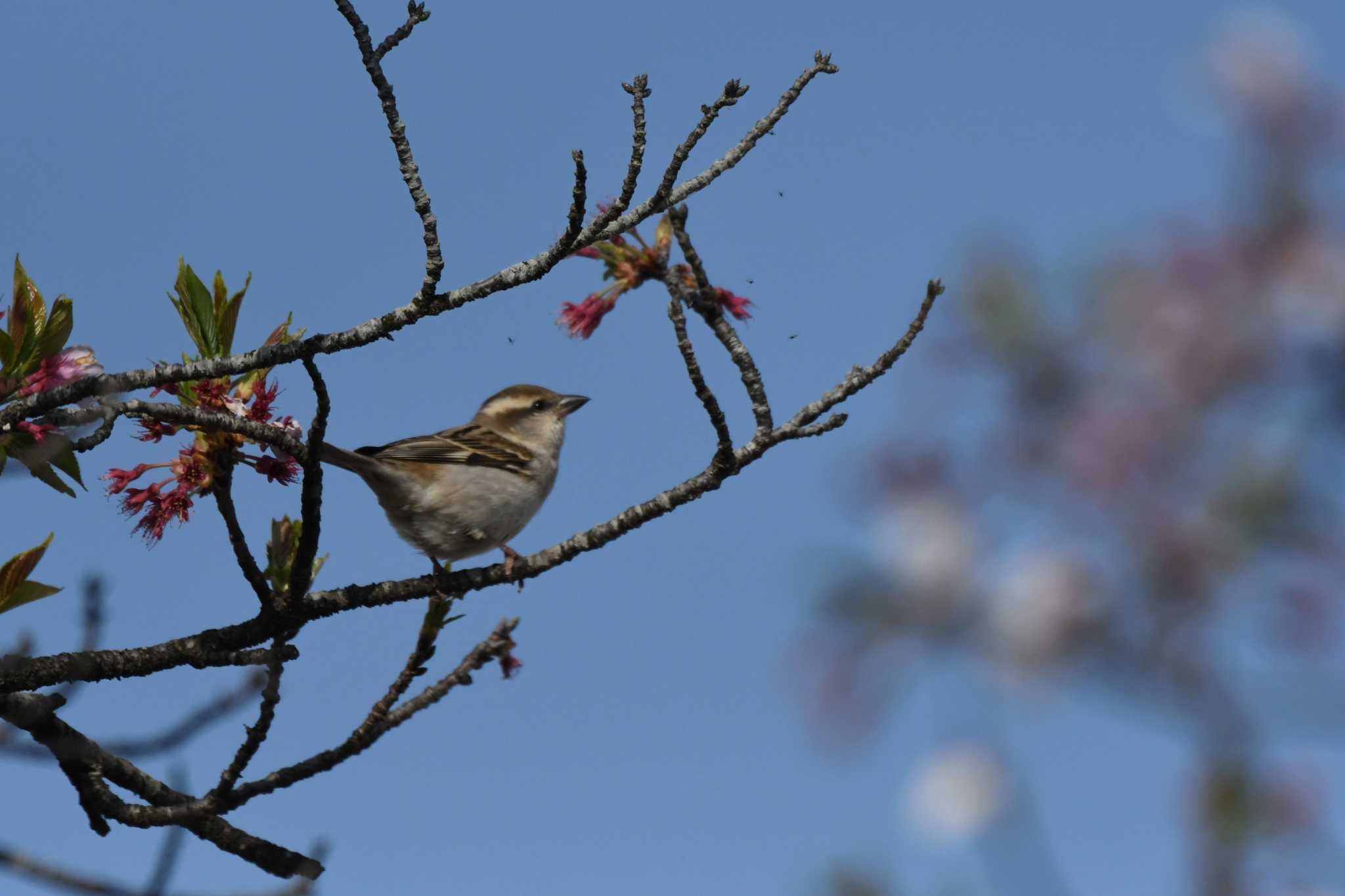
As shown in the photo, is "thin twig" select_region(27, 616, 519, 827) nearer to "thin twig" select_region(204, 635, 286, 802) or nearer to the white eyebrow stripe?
"thin twig" select_region(204, 635, 286, 802)

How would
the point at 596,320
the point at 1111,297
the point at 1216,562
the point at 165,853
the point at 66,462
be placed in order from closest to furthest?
the point at 1216,562, the point at 1111,297, the point at 165,853, the point at 66,462, the point at 596,320

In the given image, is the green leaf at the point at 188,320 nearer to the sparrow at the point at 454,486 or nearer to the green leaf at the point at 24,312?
the green leaf at the point at 24,312

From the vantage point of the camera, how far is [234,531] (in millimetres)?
5340

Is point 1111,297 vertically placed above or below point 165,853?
above

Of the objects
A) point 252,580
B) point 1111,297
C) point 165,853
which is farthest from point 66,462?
point 1111,297

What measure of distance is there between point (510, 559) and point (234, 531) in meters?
1.84

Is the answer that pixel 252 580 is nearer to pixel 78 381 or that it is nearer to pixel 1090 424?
pixel 78 381

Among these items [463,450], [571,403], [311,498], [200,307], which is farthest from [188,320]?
[571,403]

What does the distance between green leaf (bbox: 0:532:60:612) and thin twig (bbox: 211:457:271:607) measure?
68 centimetres

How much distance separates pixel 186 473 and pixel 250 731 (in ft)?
4.00

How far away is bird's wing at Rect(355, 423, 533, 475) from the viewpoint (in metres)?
8.62

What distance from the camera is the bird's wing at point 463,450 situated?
8.62 m

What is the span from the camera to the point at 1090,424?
211 centimetres

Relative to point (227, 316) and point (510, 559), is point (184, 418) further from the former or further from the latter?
point (510, 559)
